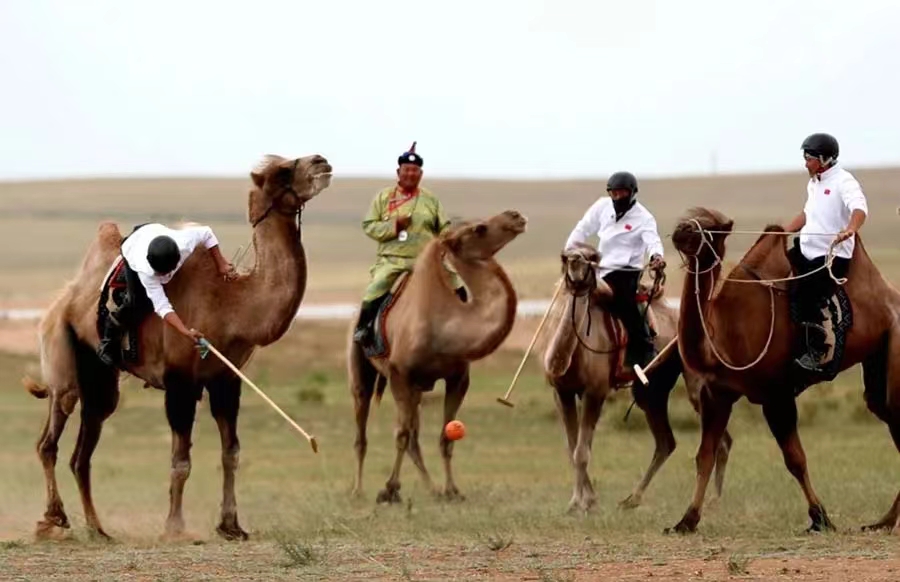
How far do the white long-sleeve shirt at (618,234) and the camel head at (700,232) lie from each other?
2655mm

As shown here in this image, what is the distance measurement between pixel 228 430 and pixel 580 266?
3418 millimetres

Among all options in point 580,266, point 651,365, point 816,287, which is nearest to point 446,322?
point 580,266

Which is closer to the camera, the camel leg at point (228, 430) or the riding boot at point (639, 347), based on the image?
the camel leg at point (228, 430)

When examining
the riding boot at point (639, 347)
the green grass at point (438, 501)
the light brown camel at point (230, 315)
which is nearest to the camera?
the green grass at point (438, 501)

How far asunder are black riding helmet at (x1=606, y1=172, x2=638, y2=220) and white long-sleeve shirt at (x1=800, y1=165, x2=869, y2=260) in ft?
9.36

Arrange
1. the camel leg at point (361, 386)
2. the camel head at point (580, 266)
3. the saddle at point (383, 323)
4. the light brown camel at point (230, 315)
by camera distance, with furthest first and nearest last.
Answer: the camel leg at point (361, 386), the saddle at point (383, 323), the camel head at point (580, 266), the light brown camel at point (230, 315)

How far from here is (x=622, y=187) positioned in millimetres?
17375

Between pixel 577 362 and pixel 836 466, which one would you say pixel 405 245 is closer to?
pixel 577 362

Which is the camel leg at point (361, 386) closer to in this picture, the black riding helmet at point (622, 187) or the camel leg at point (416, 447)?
the camel leg at point (416, 447)

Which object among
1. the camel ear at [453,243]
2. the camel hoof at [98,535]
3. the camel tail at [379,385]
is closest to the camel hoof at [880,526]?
the camel hoof at [98,535]

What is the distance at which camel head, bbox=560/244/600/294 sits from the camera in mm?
17000

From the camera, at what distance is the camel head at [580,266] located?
1700 cm

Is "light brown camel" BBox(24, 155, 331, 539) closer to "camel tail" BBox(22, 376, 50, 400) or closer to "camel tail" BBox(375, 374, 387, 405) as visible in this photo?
"camel tail" BBox(22, 376, 50, 400)

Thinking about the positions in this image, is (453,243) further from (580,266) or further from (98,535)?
(98,535)
